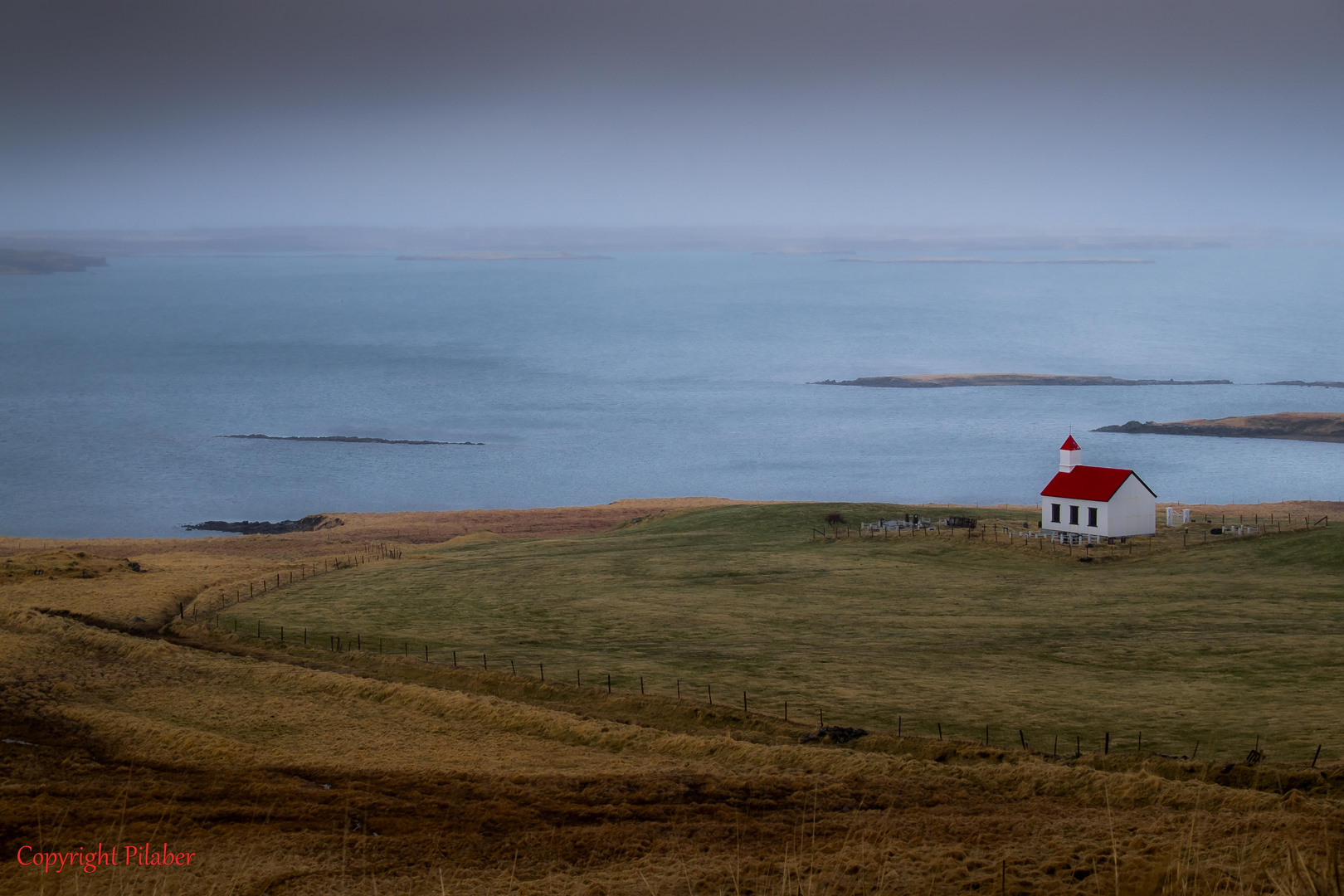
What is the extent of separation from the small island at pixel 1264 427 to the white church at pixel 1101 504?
84.3m

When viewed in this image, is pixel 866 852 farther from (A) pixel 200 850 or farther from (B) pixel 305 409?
(B) pixel 305 409

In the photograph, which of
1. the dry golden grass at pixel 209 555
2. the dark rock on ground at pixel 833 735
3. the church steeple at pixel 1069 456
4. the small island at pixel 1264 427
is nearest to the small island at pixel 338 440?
the dry golden grass at pixel 209 555

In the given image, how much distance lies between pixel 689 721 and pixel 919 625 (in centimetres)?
1526

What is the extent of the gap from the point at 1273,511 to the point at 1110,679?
5094 centimetres

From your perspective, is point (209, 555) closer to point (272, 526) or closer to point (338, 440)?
point (272, 526)

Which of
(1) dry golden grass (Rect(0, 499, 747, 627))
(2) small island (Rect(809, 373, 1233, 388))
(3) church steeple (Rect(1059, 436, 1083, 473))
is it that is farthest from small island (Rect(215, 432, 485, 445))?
(3) church steeple (Rect(1059, 436, 1083, 473))

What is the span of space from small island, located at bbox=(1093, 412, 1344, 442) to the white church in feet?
277

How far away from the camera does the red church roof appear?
5728cm

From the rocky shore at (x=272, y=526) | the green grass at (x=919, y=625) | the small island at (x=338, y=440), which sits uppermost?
the small island at (x=338, y=440)

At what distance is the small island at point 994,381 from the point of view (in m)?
185

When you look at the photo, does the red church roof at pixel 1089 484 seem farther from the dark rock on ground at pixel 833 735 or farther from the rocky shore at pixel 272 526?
the rocky shore at pixel 272 526

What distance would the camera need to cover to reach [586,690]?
32906 millimetres

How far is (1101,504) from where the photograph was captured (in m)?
57.6

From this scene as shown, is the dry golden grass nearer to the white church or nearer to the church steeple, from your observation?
the church steeple
